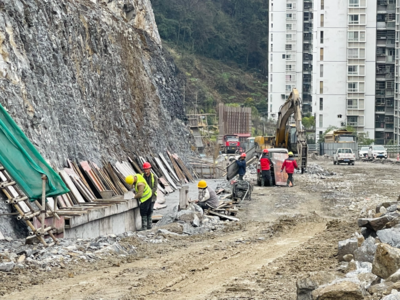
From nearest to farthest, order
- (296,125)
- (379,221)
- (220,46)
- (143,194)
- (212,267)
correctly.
A: 1. (212,267)
2. (379,221)
3. (143,194)
4. (296,125)
5. (220,46)

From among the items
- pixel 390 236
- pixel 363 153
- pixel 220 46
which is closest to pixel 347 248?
pixel 390 236

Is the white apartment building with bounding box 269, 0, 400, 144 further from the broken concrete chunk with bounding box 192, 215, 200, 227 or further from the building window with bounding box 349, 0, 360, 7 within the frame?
the broken concrete chunk with bounding box 192, 215, 200, 227

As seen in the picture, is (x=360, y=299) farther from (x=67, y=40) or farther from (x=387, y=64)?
(x=387, y=64)

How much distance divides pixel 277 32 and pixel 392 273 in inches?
3902

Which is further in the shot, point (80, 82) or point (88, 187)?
point (80, 82)

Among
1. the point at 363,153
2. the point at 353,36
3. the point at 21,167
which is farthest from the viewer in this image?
the point at 353,36

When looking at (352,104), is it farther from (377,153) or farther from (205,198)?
(205,198)

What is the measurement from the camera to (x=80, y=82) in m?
23.9

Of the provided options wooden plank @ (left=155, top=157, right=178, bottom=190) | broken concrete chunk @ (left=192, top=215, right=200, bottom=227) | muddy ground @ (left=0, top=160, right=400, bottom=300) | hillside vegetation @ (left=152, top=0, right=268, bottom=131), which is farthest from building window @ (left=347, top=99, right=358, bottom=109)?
broken concrete chunk @ (left=192, top=215, right=200, bottom=227)

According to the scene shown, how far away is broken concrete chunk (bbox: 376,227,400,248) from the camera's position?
35.0 feet

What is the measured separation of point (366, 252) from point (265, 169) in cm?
1921

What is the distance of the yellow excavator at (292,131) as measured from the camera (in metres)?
34.6

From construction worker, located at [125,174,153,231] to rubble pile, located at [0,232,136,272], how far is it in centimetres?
301

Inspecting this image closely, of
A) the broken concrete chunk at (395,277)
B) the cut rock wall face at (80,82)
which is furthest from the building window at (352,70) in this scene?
the broken concrete chunk at (395,277)
